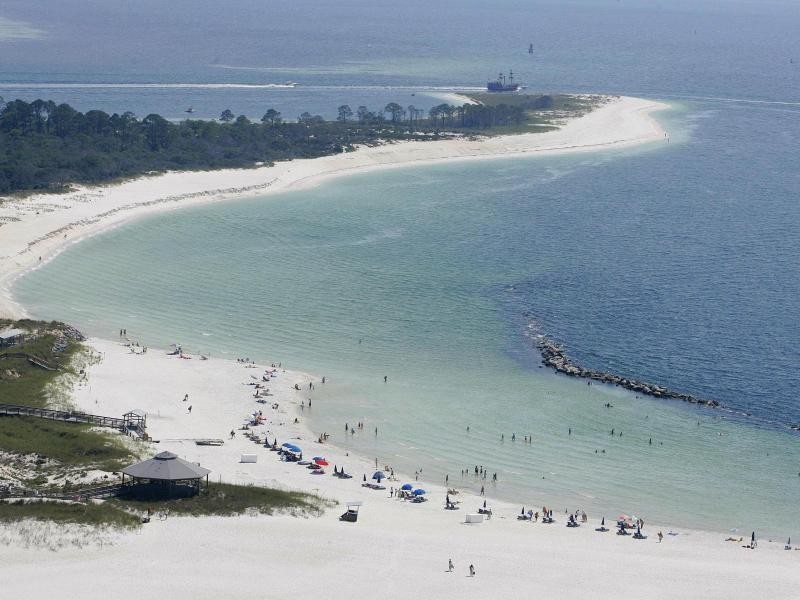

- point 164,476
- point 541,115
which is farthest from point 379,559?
point 541,115

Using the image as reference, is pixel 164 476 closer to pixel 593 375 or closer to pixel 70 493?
pixel 70 493

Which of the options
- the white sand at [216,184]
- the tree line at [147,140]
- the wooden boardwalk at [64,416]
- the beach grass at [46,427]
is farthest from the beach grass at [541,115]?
the wooden boardwalk at [64,416]

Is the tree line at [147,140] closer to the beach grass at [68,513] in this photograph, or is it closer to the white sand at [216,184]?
the white sand at [216,184]

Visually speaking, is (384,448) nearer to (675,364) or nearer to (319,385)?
(319,385)

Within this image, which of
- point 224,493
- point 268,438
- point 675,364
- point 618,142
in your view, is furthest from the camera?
point 618,142

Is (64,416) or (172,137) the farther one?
(172,137)

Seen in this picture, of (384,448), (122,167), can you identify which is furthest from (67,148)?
(384,448)
